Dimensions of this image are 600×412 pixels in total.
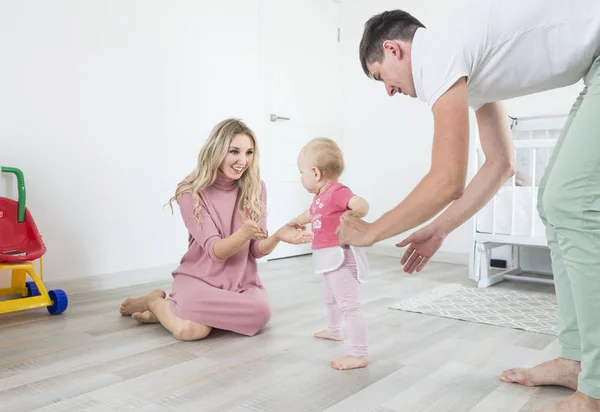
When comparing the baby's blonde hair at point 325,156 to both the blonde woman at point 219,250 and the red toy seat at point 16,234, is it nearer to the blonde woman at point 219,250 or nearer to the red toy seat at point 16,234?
the blonde woman at point 219,250

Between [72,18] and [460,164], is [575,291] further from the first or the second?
[72,18]

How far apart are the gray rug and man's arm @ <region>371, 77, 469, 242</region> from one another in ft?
3.66

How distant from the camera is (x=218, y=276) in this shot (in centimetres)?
188

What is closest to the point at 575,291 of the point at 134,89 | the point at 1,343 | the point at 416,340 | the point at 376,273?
the point at 416,340

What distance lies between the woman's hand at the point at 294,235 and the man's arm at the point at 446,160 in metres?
0.60

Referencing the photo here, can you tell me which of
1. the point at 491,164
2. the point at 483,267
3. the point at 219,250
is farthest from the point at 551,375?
the point at 483,267

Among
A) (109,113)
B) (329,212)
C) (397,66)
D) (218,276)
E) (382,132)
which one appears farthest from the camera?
(382,132)

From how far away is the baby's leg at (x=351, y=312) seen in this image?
1.44 meters

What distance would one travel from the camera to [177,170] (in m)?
2.91

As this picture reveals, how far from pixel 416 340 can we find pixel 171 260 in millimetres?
1634

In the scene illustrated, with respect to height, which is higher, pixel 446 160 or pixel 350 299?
pixel 446 160

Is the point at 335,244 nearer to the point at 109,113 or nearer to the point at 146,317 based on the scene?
the point at 146,317

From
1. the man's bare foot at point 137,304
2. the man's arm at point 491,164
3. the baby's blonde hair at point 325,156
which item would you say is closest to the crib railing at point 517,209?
the man's arm at point 491,164

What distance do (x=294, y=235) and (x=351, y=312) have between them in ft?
0.99
